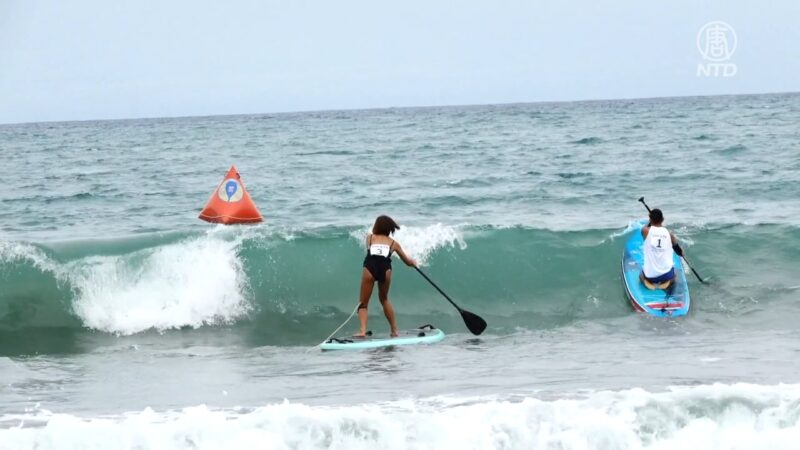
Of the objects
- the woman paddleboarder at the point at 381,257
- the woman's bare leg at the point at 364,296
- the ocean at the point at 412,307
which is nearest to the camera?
the ocean at the point at 412,307

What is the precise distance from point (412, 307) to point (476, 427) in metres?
6.93

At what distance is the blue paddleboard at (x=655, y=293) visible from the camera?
42.4 feet

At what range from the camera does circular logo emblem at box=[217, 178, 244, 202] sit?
14992 millimetres

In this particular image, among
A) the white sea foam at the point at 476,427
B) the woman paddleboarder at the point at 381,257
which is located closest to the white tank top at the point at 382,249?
the woman paddleboarder at the point at 381,257

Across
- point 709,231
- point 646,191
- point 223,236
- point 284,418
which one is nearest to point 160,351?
point 223,236

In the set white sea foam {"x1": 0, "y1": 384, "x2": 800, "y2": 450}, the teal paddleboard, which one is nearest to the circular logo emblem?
the teal paddleboard

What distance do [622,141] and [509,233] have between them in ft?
58.3

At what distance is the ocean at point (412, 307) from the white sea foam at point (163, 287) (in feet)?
0.12

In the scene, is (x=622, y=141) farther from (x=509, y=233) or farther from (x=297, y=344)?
(x=297, y=344)

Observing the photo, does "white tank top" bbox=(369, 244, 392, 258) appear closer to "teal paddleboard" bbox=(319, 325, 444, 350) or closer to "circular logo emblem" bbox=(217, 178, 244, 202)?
"teal paddleboard" bbox=(319, 325, 444, 350)

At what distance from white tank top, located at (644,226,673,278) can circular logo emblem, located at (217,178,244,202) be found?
6.06 meters

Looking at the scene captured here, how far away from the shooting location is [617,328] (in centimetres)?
1257

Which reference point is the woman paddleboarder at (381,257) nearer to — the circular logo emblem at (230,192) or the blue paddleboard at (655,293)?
the blue paddleboard at (655,293)

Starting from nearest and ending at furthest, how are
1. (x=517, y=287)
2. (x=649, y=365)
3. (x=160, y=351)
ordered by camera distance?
(x=649, y=365) → (x=160, y=351) → (x=517, y=287)
